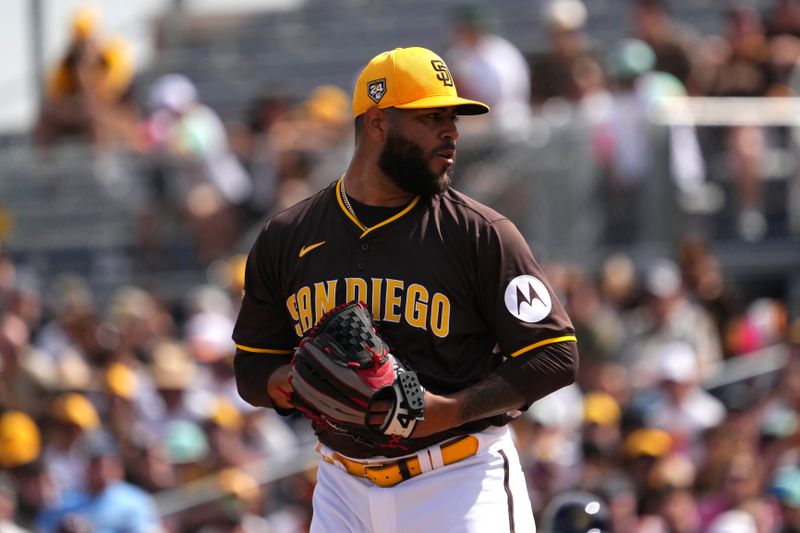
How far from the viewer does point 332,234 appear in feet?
15.8

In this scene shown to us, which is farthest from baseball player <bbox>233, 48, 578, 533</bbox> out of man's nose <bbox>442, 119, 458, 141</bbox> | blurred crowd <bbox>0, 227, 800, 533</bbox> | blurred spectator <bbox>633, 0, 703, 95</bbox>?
blurred spectator <bbox>633, 0, 703, 95</bbox>

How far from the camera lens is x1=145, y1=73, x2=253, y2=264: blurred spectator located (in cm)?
1280

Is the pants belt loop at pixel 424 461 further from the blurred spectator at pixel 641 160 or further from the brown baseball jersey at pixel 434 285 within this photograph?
the blurred spectator at pixel 641 160

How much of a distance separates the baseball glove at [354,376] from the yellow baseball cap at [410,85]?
0.63 meters

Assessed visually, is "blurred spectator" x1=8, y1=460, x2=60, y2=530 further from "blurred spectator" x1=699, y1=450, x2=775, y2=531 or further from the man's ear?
the man's ear

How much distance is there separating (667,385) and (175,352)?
3566 mm

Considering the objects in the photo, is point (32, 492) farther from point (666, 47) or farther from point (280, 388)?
point (666, 47)

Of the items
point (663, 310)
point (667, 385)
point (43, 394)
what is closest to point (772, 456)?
point (667, 385)

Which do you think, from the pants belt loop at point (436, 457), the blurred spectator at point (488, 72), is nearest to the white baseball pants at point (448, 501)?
the pants belt loop at point (436, 457)

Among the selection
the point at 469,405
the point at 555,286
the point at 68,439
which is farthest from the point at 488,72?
the point at 469,405

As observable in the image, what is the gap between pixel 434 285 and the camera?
4625 mm

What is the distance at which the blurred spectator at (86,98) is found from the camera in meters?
13.8

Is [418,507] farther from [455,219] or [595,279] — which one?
[595,279]

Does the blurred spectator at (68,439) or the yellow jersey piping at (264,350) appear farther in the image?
the blurred spectator at (68,439)
